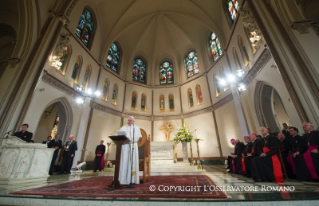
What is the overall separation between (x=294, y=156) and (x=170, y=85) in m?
12.0

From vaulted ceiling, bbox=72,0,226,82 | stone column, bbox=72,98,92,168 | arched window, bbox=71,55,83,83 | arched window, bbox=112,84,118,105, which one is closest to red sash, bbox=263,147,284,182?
stone column, bbox=72,98,92,168

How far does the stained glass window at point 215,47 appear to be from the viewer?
39.3ft

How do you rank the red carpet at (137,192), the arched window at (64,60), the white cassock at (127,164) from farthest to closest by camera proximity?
the arched window at (64,60), the white cassock at (127,164), the red carpet at (137,192)

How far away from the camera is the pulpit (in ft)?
11.1

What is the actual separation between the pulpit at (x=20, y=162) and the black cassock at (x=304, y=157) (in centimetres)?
671

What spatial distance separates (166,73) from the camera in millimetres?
16047

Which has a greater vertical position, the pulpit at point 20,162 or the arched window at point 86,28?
the arched window at point 86,28

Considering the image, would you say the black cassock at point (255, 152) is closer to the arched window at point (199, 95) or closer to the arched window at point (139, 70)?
the arched window at point (199, 95)

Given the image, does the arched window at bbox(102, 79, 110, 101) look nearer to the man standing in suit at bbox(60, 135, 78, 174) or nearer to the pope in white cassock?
the man standing in suit at bbox(60, 135, 78, 174)

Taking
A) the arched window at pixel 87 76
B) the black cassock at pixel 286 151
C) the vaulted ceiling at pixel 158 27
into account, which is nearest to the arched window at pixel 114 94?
the vaulted ceiling at pixel 158 27

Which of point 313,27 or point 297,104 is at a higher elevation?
point 313,27

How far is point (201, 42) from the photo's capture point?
1415 centimetres

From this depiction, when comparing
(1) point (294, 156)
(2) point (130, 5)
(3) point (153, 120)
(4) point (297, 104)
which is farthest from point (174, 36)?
(1) point (294, 156)

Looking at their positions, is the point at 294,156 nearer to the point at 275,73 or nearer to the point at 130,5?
the point at 275,73
